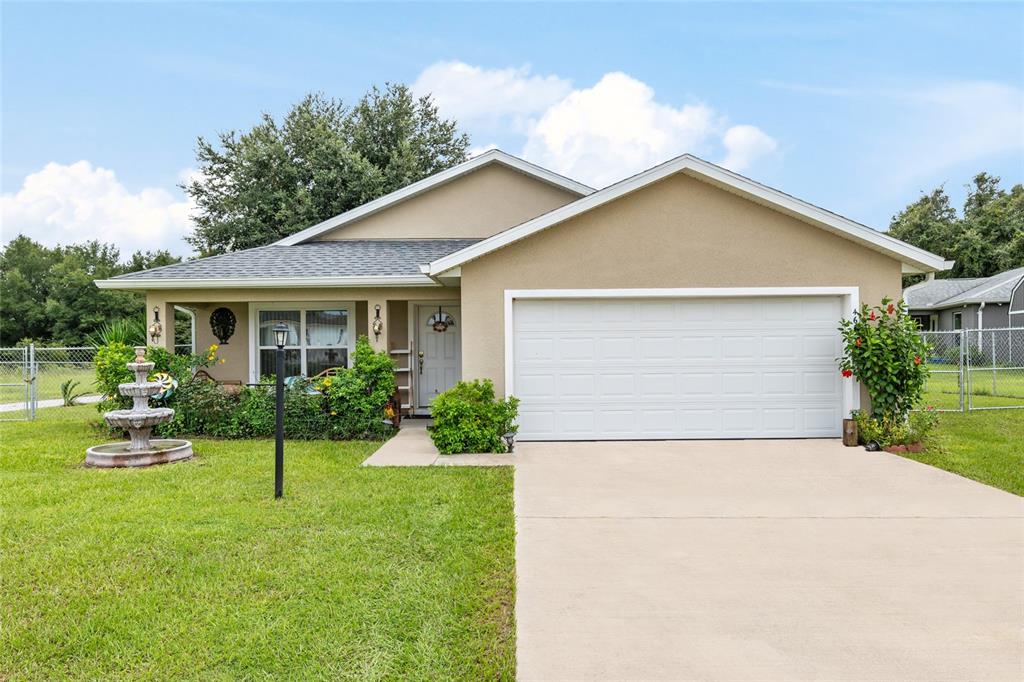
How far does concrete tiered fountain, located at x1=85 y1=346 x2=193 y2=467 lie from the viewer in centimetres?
786

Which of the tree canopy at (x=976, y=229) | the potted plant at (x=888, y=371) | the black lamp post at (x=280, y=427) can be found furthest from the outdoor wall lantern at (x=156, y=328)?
the tree canopy at (x=976, y=229)

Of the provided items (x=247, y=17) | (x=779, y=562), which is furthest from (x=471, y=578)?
(x=247, y=17)

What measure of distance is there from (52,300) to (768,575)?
40165mm

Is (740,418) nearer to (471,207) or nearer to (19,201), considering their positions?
(471,207)

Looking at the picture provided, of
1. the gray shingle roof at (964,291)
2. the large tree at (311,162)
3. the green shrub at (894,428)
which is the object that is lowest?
the green shrub at (894,428)

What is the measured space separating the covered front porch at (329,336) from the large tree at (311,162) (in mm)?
12338

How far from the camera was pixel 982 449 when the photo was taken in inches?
346

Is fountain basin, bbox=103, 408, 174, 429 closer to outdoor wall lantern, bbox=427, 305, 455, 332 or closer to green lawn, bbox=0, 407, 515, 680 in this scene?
green lawn, bbox=0, 407, 515, 680

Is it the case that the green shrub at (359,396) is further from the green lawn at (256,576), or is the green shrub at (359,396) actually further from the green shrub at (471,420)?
the green lawn at (256,576)

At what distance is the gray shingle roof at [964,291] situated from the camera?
26.0 m

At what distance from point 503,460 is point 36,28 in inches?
462

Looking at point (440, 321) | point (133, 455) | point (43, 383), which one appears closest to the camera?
point (133, 455)

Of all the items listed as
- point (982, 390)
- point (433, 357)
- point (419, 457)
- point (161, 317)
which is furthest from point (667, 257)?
point (982, 390)

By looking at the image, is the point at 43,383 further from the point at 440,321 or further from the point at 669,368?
the point at 669,368
